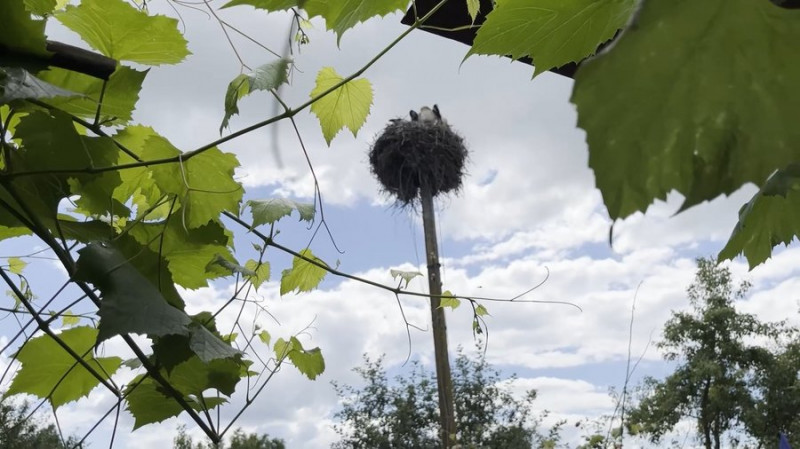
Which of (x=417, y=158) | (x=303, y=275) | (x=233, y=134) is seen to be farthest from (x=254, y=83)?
(x=417, y=158)

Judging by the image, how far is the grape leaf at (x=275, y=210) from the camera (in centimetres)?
44

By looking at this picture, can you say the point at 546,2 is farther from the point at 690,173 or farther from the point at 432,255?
the point at 432,255

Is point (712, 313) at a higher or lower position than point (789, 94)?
higher

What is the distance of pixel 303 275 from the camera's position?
56 cm

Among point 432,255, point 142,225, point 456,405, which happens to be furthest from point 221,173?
point 456,405

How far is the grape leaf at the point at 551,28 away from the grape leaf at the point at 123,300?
5.3 inches

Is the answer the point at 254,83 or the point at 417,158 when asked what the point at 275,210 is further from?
the point at 417,158

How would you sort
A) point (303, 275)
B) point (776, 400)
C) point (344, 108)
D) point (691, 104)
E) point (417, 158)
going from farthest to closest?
1. point (776, 400)
2. point (417, 158)
3. point (303, 275)
4. point (344, 108)
5. point (691, 104)

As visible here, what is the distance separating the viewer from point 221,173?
338mm

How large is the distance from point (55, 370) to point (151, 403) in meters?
0.06

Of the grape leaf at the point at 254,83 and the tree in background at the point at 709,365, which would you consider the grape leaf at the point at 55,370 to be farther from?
the tree in background at the point at 709,365

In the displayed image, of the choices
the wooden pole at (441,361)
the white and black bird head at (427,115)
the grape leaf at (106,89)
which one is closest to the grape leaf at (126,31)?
the grape leaf at (106,89)

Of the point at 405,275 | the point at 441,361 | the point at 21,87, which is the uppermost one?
the point at 441,361

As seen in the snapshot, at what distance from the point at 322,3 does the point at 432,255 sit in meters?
4.85
